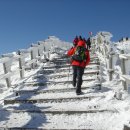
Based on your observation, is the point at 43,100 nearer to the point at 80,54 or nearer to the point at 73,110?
the point at 73,110

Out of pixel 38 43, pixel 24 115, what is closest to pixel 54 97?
pixel 24 115

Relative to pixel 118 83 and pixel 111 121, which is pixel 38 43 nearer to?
pixel 118 83

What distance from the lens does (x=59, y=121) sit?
8.71 metres

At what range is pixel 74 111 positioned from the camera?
9.09 metres

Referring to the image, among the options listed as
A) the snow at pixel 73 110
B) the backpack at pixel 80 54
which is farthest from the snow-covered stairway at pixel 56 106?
the backpack at pixel 80 54

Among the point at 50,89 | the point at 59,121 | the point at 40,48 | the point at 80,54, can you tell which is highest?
the point at 40,48

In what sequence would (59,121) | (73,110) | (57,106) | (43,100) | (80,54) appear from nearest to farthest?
1. (59,121)
2. (73,110)
3. (57,106)
4. (43,100)
5. (80,54)

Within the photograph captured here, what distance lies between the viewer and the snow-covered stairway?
8.52 m

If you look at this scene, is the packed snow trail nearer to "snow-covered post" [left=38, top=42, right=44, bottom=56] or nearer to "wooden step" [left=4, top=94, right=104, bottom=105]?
"wooden step" [left=4, top=94, right=104, bottom=105]

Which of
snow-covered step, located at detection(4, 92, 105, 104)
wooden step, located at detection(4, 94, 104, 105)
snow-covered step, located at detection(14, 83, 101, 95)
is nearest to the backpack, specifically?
snow-covered step, located at detection(14, 83, 101, 95)

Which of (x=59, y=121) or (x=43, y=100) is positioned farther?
(x=43, y=100)

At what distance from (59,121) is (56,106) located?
1.20 metres

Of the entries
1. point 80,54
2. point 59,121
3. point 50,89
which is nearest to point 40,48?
point 50,89

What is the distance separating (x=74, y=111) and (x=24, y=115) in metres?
1.46
